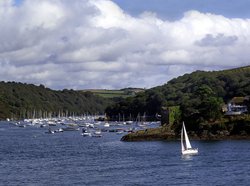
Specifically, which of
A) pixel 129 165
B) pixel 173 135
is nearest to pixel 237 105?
pixel 173 135

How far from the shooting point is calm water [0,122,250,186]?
64.9 metres

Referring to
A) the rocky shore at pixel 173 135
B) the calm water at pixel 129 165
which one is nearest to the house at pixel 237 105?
the rocky shore at pixel 173 135

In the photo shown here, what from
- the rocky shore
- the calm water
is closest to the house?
the rocky shore

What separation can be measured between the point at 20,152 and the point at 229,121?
149 feet

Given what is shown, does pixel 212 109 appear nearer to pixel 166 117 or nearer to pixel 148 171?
pixel 166 117

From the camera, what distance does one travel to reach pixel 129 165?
80.1 m

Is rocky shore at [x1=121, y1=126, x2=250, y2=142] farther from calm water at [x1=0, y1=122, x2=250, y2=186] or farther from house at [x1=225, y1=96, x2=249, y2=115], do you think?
house at [x1=225, y1=96, x2=249, y2=115]

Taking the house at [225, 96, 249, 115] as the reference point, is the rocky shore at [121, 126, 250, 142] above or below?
below

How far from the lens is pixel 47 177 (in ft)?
223

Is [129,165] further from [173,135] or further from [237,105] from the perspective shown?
[237,105]

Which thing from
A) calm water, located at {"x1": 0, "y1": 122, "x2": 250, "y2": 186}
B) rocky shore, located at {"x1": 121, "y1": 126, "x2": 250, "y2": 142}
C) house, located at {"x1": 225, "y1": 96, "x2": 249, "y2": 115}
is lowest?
calm water, located at {"x1": 0, "y1": 122, "x2": 250, "y2": 186}

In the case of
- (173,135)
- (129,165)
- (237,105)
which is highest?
(237,105)

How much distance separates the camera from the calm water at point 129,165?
64.9 m

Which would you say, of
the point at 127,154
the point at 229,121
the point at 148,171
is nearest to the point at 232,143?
the point at 229,121
